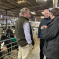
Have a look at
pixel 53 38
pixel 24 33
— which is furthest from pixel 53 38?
pixel 24 33

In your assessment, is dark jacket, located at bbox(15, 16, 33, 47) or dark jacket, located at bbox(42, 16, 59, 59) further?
dark jacket, located at bbox(15, 16, 33, 47)

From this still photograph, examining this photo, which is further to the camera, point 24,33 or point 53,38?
point 24,33

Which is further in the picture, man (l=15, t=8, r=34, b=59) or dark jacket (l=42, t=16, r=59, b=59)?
man (l=15, t=8, r=34, b=59)

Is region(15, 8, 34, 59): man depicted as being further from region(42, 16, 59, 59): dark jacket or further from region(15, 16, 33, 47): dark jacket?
region(42, 16, 59, 59): dark jacket

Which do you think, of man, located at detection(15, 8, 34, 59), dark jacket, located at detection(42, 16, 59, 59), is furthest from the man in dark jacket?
man, located at detection(15, 8, 34, 59)

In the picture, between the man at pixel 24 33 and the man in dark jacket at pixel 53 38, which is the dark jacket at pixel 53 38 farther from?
the man at pixel 24 33

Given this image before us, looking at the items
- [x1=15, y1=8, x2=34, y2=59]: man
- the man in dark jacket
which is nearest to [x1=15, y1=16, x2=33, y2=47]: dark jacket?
[x1=15, y1=8, x2=34, y2=59]: man

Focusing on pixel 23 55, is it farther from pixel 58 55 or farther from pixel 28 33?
pixel 58 55

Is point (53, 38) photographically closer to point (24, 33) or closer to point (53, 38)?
point (53, 38)

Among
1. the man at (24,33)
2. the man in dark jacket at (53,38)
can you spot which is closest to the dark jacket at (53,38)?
the man in dark jacket at (53,38)

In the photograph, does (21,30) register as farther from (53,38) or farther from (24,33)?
(53,38)

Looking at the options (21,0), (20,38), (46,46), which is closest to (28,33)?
(20,38)

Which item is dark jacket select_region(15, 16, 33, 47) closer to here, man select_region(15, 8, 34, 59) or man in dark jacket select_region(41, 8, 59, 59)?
man select_region(15, 8, 34, 59)

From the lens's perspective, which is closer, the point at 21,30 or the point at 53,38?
the point at 53,38
